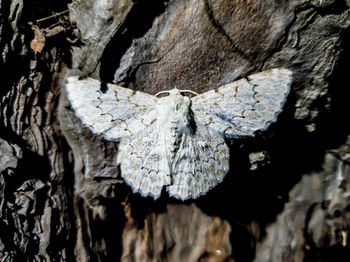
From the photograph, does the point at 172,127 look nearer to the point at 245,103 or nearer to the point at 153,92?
the point at 153,92

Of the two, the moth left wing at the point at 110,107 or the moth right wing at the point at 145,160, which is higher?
the moth left wing at the point at 110,107

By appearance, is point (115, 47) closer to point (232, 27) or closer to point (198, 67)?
point (198, 67)

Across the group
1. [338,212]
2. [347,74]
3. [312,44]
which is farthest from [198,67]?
[338,212]

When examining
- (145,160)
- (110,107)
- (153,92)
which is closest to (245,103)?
(153,92)

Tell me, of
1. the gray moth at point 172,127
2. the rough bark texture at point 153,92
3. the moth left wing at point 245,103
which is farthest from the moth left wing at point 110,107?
the moth left wing at point 245,103

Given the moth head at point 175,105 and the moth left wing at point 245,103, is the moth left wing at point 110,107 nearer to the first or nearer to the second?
the moth head at point 175,105

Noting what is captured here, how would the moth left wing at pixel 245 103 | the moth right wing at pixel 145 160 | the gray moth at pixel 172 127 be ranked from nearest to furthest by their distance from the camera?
the moth left wing at pixel 245 103 < the gray moth at pixel 172 127 < the moth right wing at pixel 145 160

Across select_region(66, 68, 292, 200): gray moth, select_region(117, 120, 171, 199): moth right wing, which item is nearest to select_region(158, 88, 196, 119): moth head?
select_region(66, 68, 292, 200): gray moth
